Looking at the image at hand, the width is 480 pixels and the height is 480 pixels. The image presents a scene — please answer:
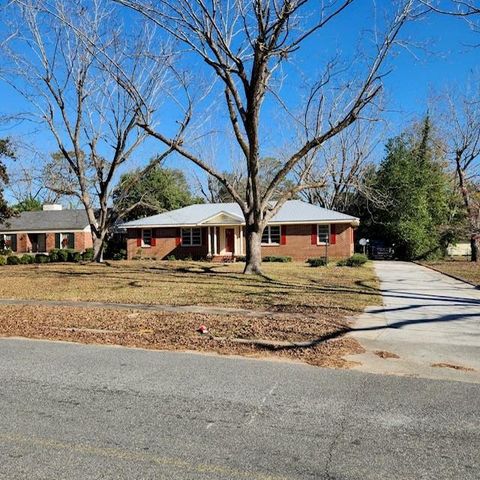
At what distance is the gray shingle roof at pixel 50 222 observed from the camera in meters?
49.8

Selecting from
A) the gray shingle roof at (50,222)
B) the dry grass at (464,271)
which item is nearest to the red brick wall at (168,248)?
the gray shingle roof at (50,222)

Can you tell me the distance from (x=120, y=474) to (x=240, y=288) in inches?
501

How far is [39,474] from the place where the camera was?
12.4 feet

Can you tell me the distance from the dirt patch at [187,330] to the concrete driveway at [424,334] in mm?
486

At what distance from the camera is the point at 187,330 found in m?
9.65

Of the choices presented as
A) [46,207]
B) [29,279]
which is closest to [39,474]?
[29,279]

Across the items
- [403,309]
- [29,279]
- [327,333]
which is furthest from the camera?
[29,279]

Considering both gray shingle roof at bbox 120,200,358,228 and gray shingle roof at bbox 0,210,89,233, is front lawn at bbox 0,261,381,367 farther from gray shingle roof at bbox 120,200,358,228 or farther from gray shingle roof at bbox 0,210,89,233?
gray shingle roof at bbox 0,210,89,233

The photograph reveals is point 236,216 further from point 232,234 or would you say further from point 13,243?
point 13,243

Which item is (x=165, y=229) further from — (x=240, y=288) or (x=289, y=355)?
(x=289, y=355)

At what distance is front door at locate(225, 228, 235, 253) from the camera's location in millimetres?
36812

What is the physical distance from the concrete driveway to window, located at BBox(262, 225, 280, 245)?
20.1 meters

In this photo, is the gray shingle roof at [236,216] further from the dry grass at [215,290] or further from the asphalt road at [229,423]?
the asphalt road at [229,423]

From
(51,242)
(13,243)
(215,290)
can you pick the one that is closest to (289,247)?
(215,290)
